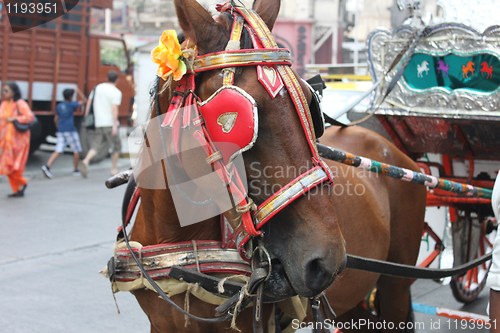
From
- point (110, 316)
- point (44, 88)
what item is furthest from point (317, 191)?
point (44, 88)

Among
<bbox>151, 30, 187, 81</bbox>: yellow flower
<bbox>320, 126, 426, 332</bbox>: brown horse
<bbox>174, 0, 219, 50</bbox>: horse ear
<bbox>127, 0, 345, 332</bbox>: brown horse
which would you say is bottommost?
<bbox>320, 126, 426, 332</bbox>: brown horse

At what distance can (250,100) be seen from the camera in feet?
6.85

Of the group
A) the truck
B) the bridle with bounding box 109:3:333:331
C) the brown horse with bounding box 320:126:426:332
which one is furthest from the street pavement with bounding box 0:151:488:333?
the truck

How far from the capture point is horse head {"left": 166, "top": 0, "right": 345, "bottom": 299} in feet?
6.93

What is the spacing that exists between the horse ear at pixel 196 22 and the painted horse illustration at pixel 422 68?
266 cm

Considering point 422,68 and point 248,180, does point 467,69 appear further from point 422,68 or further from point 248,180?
point 248,180

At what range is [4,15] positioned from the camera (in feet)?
38.3

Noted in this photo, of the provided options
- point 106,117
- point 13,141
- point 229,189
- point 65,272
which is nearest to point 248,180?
point 229,189

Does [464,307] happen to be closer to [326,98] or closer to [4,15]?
[326,98]

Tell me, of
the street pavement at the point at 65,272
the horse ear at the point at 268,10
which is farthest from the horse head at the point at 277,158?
the street pavement at the point at 65,272

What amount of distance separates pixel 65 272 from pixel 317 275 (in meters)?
4.69

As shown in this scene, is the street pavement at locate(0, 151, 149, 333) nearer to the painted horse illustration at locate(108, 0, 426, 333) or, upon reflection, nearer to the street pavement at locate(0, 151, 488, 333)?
the street pavement at locate(0, 151, 488, 333)

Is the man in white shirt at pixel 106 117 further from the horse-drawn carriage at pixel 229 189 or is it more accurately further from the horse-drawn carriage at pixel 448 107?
the horse-drawn carriage at pixel 229 189

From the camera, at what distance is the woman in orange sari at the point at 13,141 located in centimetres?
970
